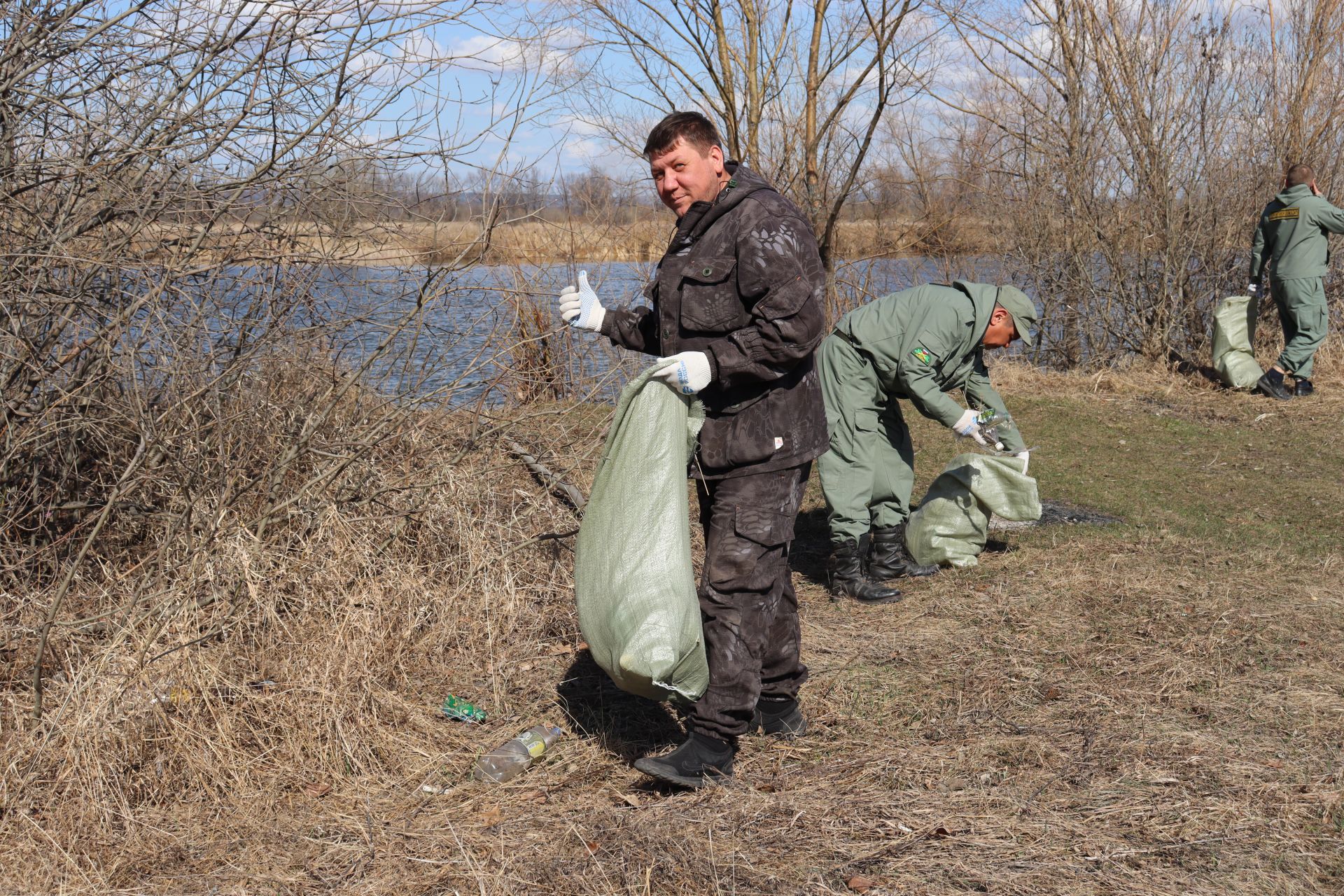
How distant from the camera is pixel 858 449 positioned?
5.35m

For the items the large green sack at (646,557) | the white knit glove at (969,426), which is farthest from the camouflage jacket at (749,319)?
the white knit glove at (969,426)

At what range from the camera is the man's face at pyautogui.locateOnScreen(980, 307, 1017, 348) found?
5.29 m

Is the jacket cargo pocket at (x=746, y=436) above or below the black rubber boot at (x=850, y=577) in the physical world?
above

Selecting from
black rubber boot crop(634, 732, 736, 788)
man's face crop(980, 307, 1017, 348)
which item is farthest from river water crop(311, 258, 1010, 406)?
black rubber boot crop(634, 732, 736, 788)

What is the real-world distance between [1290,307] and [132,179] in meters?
9.52

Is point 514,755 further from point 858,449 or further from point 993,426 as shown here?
point 993,426

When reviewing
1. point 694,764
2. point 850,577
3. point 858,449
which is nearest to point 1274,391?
point 858,449

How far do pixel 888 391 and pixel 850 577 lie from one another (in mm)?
941

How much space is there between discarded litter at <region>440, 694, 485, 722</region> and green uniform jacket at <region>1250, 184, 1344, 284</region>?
355 inches

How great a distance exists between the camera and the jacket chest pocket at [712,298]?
325 cm

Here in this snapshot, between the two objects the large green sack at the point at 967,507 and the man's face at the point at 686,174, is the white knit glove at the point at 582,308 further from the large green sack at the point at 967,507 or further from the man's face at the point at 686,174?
the large green sack at the point at 967,507

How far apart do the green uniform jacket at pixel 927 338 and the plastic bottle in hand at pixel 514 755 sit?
2482 mm

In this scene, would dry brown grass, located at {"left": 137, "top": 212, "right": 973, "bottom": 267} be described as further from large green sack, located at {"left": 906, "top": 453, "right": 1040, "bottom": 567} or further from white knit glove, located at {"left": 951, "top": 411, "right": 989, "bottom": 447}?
large green sack, located at {"left": 906, "top": 453, "right": 1040, "bottom": 567}

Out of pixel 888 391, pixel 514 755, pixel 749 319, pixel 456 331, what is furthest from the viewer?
pixel 888 391
